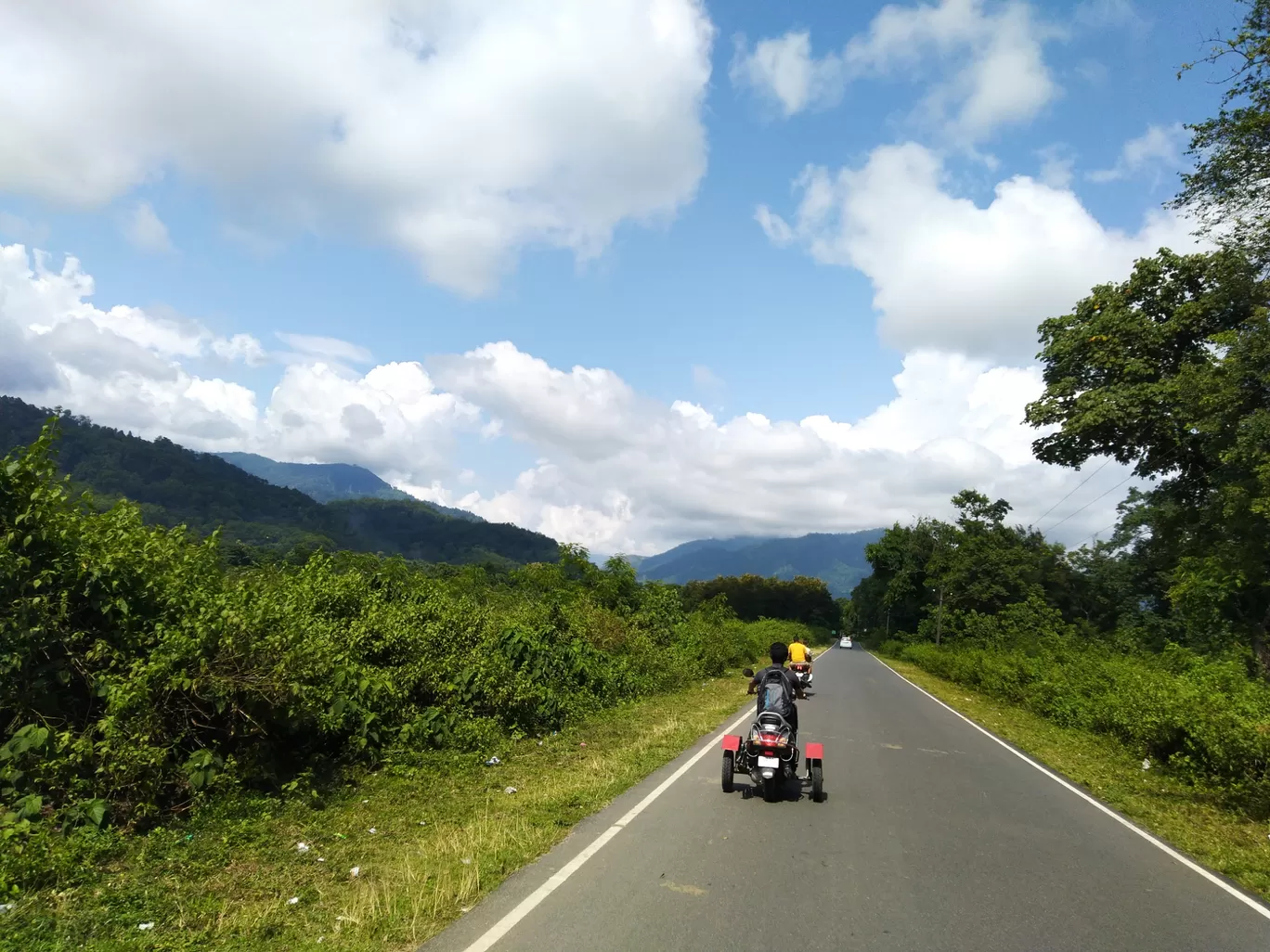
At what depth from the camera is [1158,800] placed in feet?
31.7

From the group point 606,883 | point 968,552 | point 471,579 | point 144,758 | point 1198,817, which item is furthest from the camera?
point 968,552

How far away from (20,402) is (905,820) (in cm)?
16689

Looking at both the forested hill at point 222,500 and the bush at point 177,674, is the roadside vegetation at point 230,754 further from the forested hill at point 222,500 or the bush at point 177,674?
the forested hill at point 222,500

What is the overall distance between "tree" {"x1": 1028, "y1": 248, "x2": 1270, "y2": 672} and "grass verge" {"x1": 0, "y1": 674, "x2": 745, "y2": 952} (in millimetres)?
17610

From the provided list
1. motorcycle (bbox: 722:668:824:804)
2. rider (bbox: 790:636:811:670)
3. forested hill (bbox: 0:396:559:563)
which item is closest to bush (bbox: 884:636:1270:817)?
motorcycle (bbox: 722:668:824:804)

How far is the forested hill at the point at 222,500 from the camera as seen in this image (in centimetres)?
11444

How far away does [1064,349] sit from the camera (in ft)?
79.2

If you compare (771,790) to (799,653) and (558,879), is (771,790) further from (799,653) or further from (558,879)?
(799,653)

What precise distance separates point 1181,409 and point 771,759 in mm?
18509

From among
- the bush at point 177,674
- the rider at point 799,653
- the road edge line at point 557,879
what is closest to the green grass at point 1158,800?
the rider at point 799,653

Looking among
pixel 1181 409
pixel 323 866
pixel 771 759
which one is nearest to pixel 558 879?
pixel 323 866

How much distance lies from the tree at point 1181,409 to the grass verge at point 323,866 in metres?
17.6

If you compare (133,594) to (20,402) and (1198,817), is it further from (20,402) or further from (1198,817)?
(20,402)

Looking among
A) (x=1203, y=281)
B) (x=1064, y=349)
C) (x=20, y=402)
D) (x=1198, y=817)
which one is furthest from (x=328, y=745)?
(x=20, y=402)
